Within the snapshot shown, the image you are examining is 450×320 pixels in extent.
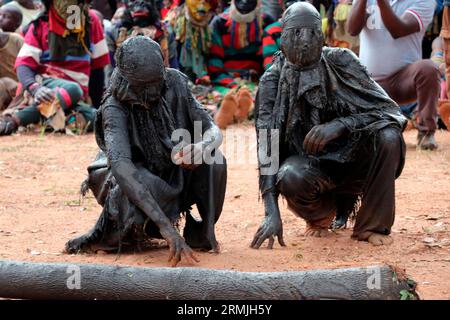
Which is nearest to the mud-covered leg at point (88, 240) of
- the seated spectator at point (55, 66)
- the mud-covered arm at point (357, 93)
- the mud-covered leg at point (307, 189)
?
the mud-covered leg at point (307, 189)

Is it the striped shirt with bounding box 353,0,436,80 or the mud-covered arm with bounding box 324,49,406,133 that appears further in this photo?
the striped shirt with bounding box 353,0,436,80

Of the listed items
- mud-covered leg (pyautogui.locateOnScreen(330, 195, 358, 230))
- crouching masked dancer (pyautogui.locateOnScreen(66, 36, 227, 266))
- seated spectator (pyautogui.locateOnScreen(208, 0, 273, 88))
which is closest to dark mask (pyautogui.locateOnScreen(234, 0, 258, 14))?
seated spectator (pyautogui.locateOnScreen(208, 0, 273, 88))

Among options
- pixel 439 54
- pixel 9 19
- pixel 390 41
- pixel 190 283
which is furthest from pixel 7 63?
pixel 190 283

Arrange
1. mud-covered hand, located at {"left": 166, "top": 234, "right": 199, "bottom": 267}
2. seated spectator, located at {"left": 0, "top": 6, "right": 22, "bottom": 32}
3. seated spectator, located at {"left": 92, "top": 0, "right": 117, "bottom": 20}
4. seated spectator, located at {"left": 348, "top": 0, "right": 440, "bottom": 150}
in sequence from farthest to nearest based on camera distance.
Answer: seated spectator, located at {"left": 92, "top": 0, "right": 117, "bottom": 20}, seated spectator, located at {"left": 0, "top": 6, "right": 22, "bottom": 32}, seated spectator, located at {"left": 348, "top": 0, "right": 440, "bottom": 150}, mud-covered hand, located at {"left": 166, "top": 234, "right": 199, "bottom": 267}

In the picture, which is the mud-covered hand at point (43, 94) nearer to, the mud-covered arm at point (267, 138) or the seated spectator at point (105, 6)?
the seated spectator at point (105, 6)

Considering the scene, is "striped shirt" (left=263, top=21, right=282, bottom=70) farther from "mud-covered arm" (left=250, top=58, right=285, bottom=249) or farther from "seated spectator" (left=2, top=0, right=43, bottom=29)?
"mud-covered arm" (left=250, top=58, right=285, bottom=249)

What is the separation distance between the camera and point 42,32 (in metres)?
10.3

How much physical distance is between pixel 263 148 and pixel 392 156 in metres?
0.78

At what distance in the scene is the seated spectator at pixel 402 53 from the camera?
8453mm

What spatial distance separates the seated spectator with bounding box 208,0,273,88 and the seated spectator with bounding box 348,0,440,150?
307 cm

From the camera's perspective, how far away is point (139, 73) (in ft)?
15.6

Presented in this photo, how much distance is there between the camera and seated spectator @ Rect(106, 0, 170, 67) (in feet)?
34.9

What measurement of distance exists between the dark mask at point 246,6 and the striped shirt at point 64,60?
78.3 inches

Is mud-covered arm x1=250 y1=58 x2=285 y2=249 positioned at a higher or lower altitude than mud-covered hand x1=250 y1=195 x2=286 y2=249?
higher
